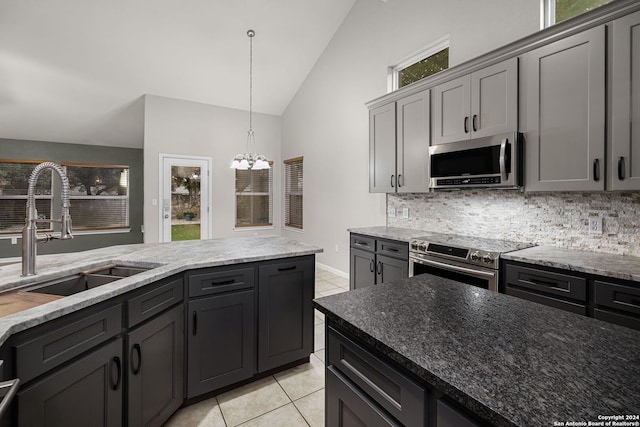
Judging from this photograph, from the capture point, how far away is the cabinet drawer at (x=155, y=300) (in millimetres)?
1478

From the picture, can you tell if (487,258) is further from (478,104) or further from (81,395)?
(81,395)

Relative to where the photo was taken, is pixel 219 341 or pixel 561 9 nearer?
pixel 219 341

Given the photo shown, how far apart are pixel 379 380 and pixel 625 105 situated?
89.1 inches

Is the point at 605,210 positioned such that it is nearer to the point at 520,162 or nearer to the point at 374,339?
the point at 520,162

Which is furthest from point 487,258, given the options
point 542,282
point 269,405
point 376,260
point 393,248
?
point 269,405

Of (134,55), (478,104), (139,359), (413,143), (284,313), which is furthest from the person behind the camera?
(134,55)

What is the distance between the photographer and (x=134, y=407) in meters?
1.47

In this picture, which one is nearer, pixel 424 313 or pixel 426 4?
pixel 424 313

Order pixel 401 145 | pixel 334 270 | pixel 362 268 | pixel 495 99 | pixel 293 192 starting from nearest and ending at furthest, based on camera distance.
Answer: pixel 495 99 < pixel 401 145 < pixel 362 268 < pixel 334 270 < pixel 293 192

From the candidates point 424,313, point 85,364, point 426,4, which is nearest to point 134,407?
point 85,364

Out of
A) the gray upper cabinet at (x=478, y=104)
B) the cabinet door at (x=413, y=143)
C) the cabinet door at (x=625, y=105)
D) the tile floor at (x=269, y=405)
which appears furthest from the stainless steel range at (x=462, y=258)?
the tile floor at (x=269, y=405)

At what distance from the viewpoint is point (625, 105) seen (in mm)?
1812

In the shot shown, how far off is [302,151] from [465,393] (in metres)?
5.77

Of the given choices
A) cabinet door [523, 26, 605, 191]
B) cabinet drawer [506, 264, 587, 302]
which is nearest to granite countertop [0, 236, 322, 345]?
cabinet drawer [506, 264, 587, 302]
